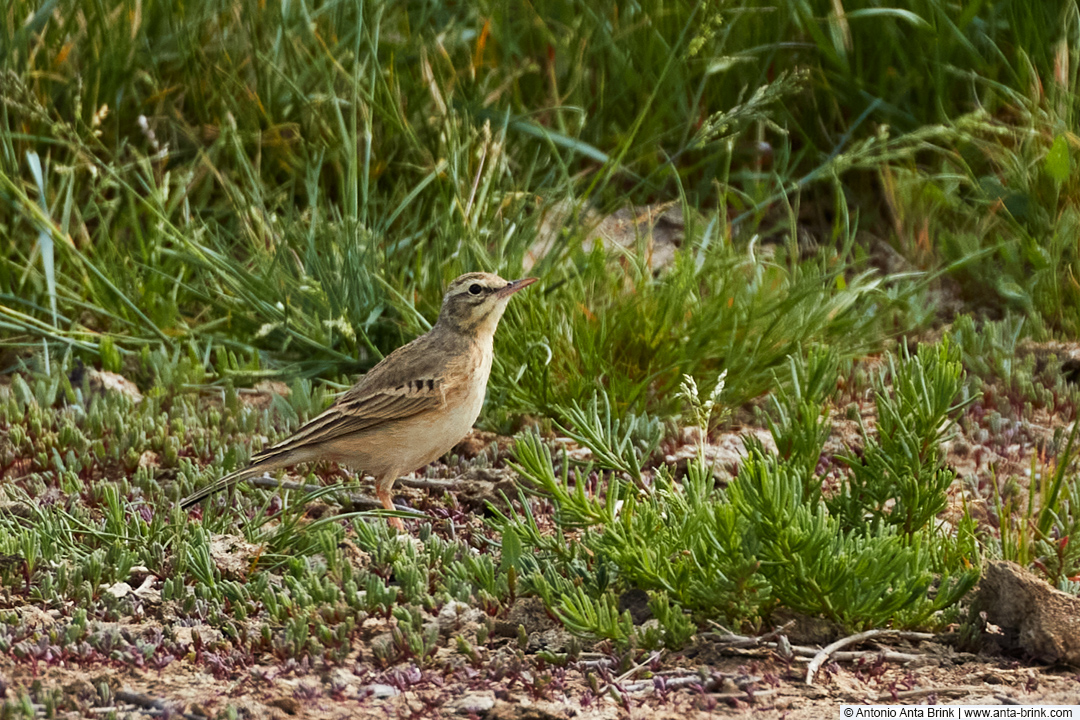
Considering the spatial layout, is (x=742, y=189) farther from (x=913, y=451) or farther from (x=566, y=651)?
(x=566, y=651)

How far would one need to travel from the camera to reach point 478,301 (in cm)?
496

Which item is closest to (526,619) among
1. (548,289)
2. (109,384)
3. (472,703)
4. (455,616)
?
(455,616)

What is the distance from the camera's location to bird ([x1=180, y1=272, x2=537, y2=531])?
15.3 feet

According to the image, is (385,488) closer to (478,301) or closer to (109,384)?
(478,301)

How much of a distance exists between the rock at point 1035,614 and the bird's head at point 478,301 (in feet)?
7.07

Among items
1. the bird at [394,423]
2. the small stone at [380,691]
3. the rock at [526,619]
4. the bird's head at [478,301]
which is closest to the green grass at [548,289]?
the rock at [526,619]

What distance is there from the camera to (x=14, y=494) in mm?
4941

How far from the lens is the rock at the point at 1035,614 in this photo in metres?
3.50

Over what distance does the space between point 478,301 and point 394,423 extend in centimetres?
62

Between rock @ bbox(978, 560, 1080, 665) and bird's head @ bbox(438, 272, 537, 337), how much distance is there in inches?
84.9

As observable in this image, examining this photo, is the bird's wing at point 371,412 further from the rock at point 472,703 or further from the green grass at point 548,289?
the rock at point 472,703

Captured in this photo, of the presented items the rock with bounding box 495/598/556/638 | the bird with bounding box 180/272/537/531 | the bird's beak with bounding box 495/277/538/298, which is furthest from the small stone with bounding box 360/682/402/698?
the bird's beak with bounding box 495/277/538/298

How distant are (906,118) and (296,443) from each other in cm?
476

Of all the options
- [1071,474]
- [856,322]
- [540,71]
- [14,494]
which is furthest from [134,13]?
[1071,474]
